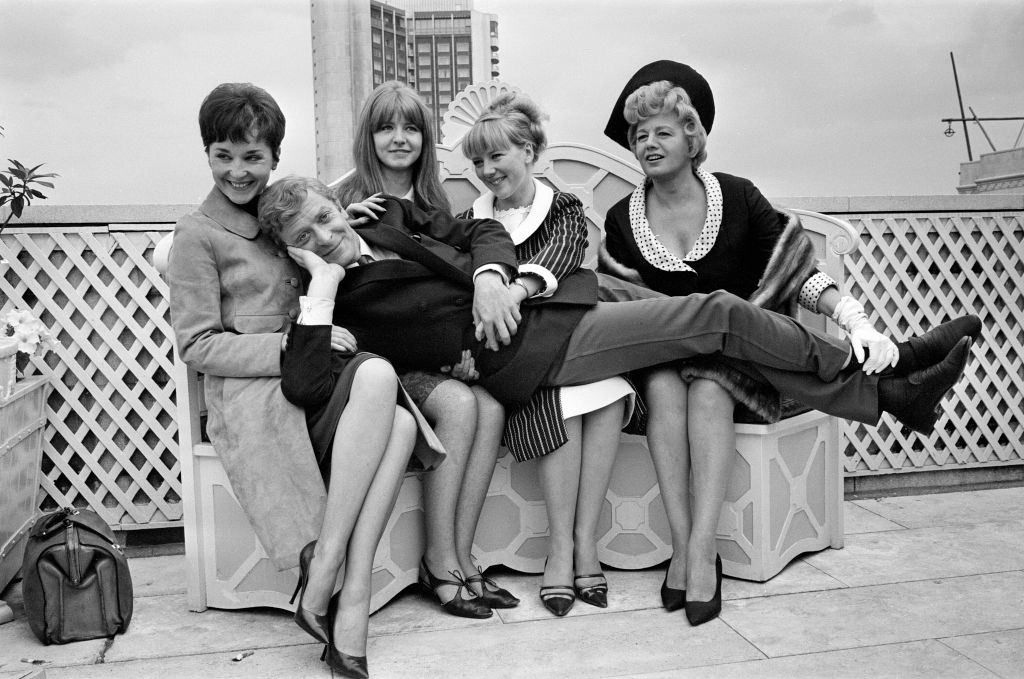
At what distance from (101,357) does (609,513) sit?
64.8 inches

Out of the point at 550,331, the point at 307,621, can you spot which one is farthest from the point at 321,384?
the point at 550,331

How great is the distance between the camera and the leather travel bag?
6.39 ft

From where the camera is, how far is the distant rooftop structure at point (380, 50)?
3.18m

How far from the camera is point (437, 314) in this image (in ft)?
7.03

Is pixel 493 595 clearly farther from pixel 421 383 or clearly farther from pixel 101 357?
pixel 101 357

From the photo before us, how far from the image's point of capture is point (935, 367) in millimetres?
2053

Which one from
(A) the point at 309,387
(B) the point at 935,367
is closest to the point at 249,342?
(A) the point at 309,387

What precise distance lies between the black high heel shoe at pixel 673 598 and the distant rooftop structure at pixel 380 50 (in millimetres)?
1850

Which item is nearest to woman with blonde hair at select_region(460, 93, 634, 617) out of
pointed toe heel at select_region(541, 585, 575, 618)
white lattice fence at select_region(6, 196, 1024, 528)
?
pointed toe heel at select_region(541, 585, 575, 618)

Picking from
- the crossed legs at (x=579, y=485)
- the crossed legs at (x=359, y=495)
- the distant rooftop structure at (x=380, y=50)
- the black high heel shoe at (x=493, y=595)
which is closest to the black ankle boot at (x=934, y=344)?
the crossed legs at (x=579, y=485)

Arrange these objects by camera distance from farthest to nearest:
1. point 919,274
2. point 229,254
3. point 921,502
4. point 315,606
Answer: point 919,274 < point 921,502 < point 229,254 < point 315,606

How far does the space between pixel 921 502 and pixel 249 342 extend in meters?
2.31

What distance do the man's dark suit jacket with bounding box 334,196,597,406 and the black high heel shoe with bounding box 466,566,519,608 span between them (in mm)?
424

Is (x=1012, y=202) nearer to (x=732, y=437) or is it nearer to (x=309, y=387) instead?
(x=732, y=437)
